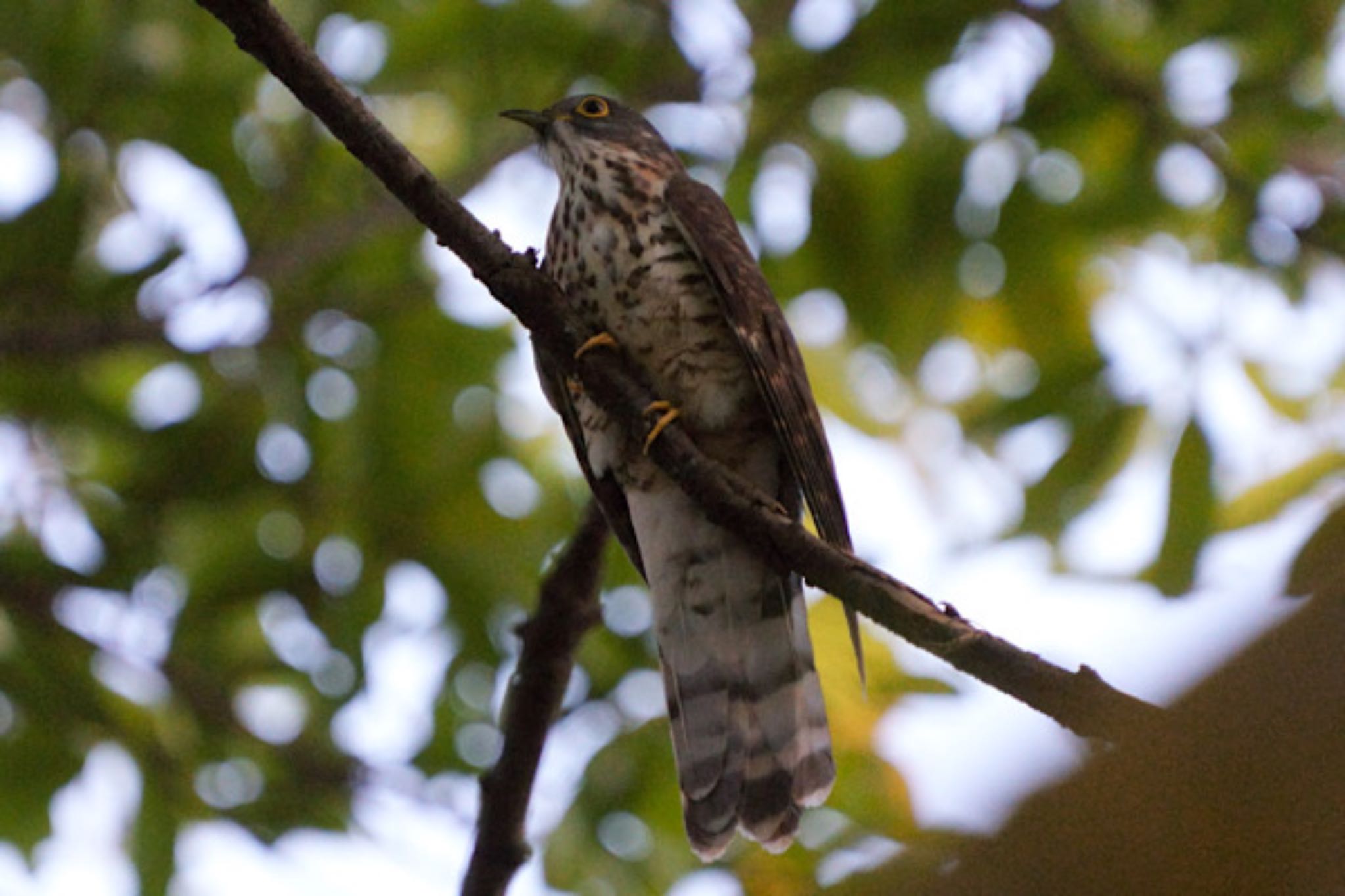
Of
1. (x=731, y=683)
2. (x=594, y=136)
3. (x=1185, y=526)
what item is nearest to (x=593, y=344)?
(x=731, y=683)

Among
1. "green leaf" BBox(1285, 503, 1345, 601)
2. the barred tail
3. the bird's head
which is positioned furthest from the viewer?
the bird's head

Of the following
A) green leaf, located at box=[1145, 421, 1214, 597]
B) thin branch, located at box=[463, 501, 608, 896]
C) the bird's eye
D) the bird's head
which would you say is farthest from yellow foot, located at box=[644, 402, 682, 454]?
the bird's eye

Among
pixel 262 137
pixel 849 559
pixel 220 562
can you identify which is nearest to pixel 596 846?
pixel 220 562

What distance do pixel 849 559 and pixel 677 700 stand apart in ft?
4.28

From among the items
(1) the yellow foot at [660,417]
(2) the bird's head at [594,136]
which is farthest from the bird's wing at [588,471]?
(2) the bird's head at [594,136]

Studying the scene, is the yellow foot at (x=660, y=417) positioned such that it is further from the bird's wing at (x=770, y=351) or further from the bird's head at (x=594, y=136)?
the bird's head at (x=594, y=136)

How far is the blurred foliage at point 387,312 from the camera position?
14.6 ft

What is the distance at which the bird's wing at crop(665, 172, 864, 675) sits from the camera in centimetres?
332

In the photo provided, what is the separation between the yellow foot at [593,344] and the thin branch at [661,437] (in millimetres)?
17

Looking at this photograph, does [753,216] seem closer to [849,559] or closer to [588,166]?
[588,166]

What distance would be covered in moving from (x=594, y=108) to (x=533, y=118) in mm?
184

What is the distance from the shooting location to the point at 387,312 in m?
4.86

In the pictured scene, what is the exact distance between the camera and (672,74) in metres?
5.22

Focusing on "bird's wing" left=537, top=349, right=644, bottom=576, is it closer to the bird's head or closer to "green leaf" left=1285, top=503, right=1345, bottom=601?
the bird's head
